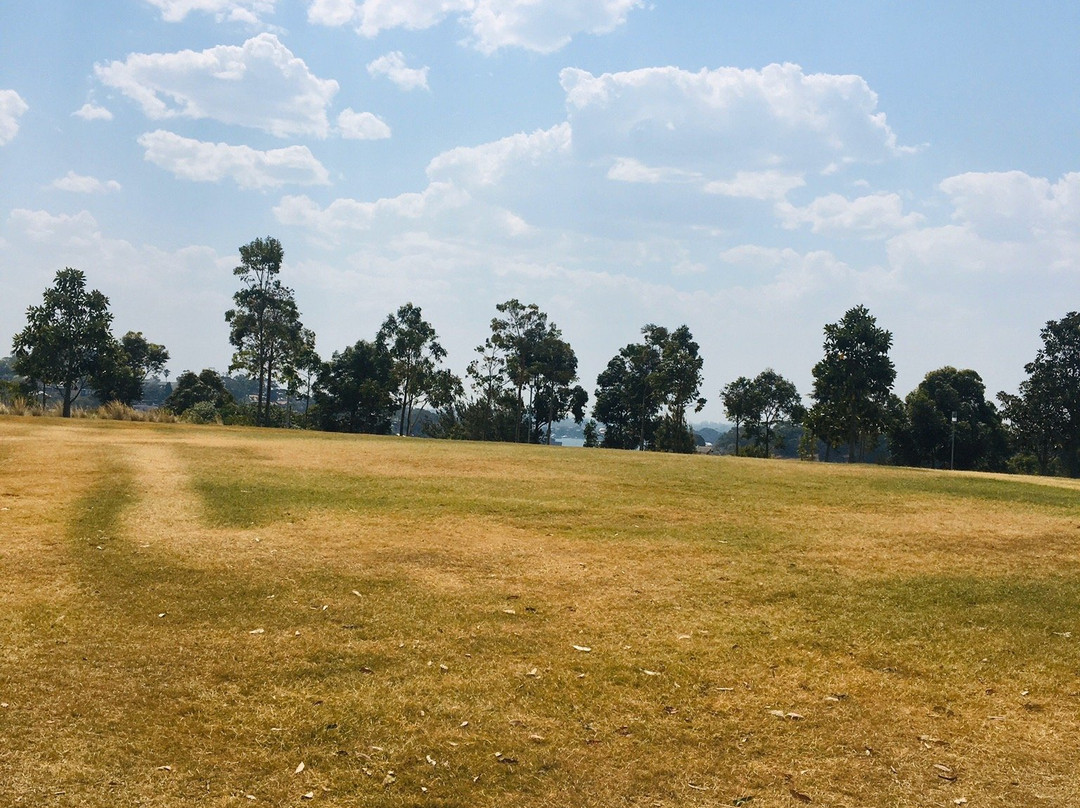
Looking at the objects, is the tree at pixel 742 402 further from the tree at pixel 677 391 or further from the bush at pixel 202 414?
the bush at pixel 202 414

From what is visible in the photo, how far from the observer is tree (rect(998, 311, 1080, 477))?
202ft

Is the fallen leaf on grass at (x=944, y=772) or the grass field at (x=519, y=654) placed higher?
the grass field at (x=519, y=654)

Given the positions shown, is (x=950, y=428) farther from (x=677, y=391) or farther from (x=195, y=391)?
(x=195, y=391)

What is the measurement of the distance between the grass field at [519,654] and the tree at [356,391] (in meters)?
51.2

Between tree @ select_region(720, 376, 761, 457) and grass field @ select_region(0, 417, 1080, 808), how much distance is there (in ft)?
213

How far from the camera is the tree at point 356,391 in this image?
2608 inches

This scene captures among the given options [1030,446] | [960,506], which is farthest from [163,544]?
[1030,446]

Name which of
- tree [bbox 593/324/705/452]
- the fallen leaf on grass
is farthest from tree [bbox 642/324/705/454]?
the fallen leaf on grass

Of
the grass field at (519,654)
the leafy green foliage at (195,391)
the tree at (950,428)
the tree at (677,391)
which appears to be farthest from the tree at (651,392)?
the grass field at (519,654)

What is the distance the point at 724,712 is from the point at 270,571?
6004mm

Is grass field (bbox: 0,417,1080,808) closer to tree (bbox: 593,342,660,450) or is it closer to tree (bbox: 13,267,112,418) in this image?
tree (bbox: 13,267,112,418)

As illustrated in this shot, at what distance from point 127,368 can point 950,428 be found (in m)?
67.5

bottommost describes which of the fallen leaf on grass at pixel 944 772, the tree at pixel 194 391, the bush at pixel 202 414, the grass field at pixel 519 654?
the fallen leaf on grass at pixel 944 772

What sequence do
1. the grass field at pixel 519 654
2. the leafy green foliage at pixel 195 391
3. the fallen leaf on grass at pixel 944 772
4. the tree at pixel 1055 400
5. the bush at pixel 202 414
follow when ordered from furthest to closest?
the leafy green foliage at pixel 195 391 → the tree at pixel 1055 400 → the bush at pixel 202 414 → the fallen leaf on grass at pixel 944 772 → the grass field at pixel 519 654
